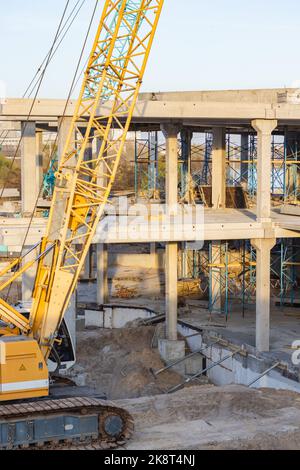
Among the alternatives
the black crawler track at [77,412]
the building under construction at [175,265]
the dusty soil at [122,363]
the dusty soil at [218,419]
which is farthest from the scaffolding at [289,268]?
the black crawler track at [77,412]

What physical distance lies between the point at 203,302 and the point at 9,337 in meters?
16.7

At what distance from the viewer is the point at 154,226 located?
71.9ft

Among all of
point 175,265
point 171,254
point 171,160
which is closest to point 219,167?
point 171,160

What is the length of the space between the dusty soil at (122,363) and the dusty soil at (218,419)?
4.26 m

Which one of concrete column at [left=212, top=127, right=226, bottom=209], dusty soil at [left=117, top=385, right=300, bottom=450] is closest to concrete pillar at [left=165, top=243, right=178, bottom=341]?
dusty soil at [left=117, top=385, right=300, bottom=450]

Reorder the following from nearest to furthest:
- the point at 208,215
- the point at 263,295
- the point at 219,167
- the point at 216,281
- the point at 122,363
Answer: the point at 263,295 < the point at 122,363 < the point at 208,215 < the point at 216,281 < the point at 219,167

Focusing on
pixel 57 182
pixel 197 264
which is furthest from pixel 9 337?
pixel 197 264

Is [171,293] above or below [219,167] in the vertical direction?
below

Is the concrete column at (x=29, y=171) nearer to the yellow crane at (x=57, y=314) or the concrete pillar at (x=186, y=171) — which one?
the yellow crane at (x=57, y=314)

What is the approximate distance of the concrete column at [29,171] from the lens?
23.7 metres

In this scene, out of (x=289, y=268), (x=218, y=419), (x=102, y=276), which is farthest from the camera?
(x=289, y=268)

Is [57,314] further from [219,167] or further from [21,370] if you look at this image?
[219,167]

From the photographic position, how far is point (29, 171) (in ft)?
79.2

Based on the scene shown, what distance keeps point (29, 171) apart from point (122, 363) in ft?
22.4
